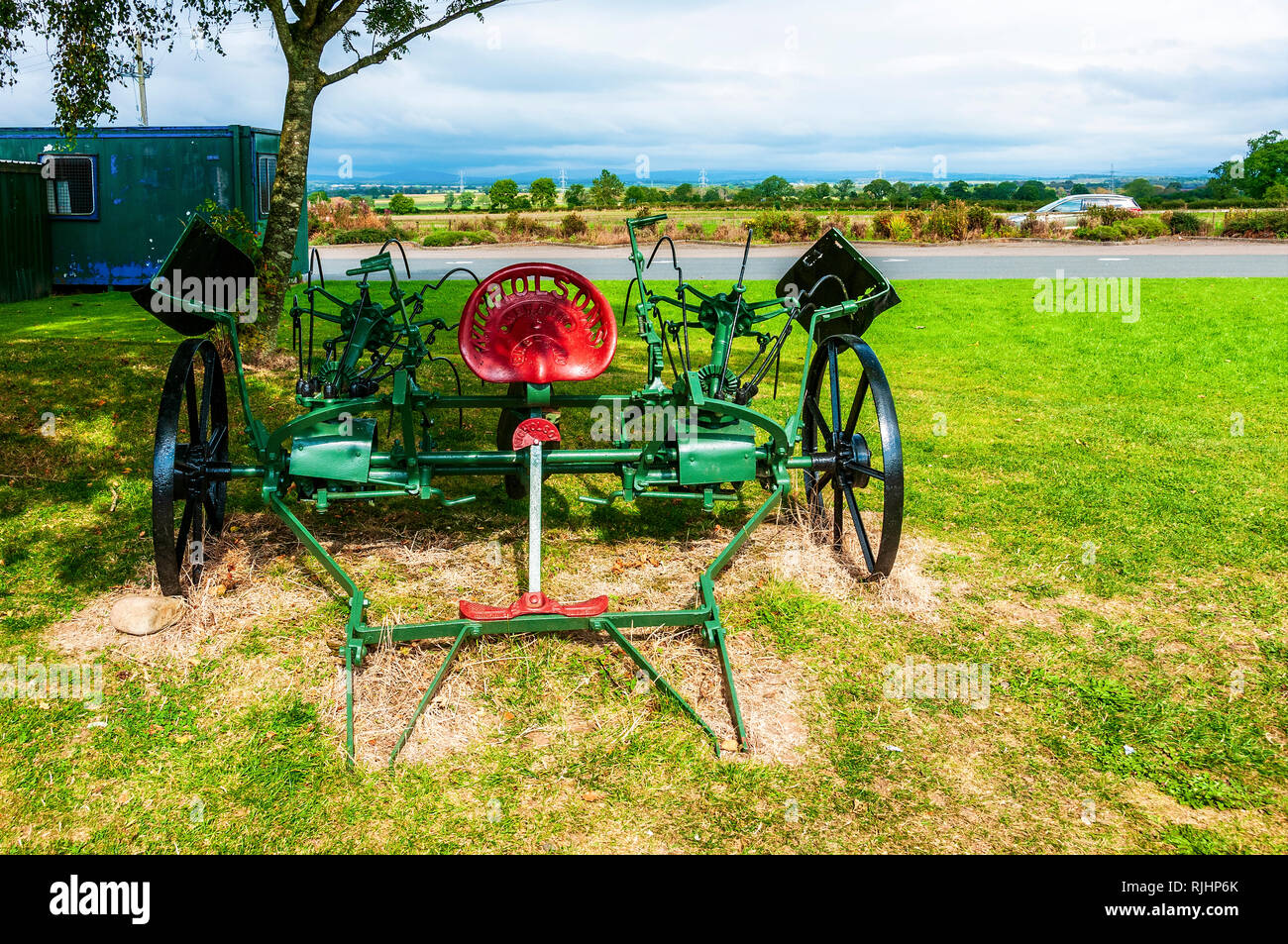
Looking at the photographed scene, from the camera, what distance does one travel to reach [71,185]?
14.4 meters

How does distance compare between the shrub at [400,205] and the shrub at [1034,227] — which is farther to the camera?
the shrub at [400,205]

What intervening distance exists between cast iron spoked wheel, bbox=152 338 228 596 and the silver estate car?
2643 cm

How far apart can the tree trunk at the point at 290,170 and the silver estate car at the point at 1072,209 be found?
2338 cm

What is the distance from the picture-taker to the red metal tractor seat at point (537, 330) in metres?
4.66

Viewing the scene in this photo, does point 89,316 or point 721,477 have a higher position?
point 89,316

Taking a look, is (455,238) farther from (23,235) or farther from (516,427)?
(516,427)

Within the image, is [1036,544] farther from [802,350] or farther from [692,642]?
[802,350]

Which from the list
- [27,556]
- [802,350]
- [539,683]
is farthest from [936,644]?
[802,350]

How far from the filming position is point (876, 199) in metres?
36.8

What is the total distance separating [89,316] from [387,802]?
447 inches

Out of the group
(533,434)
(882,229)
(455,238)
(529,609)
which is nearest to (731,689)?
(529,609)

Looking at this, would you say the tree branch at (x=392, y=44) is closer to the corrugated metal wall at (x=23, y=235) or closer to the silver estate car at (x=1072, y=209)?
the corrugated metal wall at (x=23, y=235)

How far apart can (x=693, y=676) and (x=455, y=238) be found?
845 inches

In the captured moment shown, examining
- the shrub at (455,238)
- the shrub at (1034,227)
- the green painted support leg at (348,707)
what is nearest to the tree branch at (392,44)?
the green painted support leg at (348,707)
